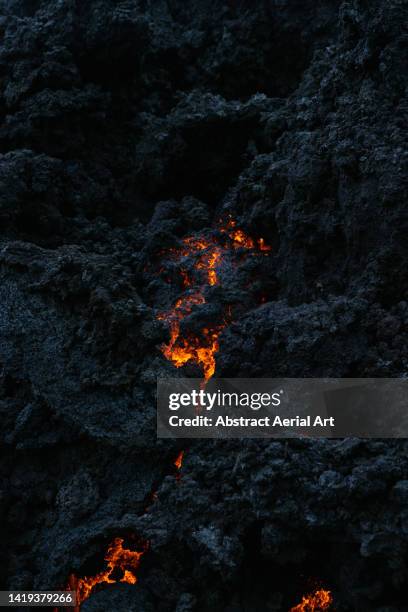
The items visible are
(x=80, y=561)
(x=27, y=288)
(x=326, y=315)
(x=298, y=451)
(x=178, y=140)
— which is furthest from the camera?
(x=178, y=140)

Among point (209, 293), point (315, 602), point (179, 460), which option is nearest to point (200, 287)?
point (209, 293)

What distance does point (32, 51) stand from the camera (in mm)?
10070

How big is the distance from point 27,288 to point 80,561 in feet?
10.0

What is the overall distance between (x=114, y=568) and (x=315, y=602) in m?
1.90

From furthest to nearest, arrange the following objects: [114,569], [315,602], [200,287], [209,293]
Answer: [200,287] → [209,293] → [114,569] → [315,602]

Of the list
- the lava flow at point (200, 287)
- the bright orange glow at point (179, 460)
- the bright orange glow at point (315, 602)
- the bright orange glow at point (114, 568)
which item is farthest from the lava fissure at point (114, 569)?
the lava flow at point (200, 287)

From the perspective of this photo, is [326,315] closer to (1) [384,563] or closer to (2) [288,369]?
(2) [288,369]

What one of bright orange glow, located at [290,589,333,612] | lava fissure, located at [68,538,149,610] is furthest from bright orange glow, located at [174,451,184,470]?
bright orange glow, located at [290,589,333,612]

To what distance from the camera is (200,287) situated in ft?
27.1

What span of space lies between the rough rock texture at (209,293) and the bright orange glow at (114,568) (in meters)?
0.10

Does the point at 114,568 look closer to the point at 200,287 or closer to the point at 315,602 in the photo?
the point at 315,602

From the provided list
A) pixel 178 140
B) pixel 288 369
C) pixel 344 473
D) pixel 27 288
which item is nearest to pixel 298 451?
pixel 344 473

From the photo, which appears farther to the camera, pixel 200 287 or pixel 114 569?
pixel 200 287

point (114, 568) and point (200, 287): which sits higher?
point (200, 287)
